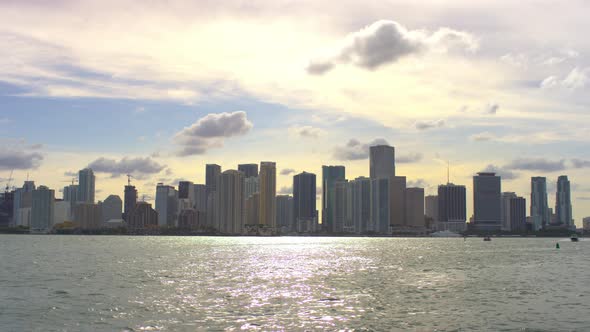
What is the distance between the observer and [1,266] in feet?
416

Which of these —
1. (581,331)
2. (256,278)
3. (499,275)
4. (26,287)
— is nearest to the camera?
(581,331)

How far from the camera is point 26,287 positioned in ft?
273

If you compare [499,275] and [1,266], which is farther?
[1,266]

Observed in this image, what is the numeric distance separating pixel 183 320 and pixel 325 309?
14896 mm

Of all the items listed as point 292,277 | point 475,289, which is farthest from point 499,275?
point 292,277

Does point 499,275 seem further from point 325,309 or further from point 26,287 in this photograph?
point 26,287

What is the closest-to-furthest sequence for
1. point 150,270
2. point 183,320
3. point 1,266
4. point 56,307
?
point 183,320
point 56,307
point 150,270
point 1,266

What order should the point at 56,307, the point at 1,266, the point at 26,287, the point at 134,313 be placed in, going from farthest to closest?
the point at 1,266 < the point at 26,287 < the point at 56,307 < the point at 134,313

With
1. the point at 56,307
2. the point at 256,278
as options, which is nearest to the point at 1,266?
the point at 256,278

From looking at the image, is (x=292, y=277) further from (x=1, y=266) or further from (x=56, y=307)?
(x=1, y=266)

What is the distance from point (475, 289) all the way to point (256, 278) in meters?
33.6

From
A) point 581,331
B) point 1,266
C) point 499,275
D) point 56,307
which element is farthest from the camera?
point 1,266

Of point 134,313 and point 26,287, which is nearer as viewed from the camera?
point 134,313

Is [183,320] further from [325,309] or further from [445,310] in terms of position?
[445,310]
